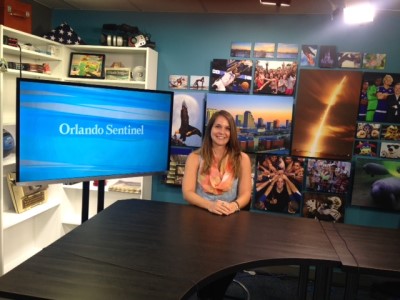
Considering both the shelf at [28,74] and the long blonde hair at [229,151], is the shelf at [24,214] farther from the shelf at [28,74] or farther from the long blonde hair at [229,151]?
the long blonde hair at [229,151]

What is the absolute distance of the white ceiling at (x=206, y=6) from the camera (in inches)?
111

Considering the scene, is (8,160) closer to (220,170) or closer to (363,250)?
(220,170)

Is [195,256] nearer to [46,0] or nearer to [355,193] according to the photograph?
[355,193]

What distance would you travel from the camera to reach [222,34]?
131 inches

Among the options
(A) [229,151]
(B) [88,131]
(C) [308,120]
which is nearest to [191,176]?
(A) [229,151]

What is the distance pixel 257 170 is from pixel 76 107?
1882 millimetres

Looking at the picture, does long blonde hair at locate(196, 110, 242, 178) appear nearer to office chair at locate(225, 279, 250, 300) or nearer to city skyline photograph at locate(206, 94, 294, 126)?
city skyline photograph at locate(206, 94, 294, 126)

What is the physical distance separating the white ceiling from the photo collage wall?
0.31 m

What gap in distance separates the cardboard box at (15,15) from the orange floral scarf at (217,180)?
1.90m

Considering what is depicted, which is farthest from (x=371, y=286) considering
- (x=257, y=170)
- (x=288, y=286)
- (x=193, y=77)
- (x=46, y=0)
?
(x=46, y=0)

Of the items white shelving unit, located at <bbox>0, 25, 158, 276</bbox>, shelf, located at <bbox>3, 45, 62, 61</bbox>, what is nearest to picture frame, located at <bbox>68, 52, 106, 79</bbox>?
white shelving unit, located at <bbox>0, 25, 158, 276</bbox>

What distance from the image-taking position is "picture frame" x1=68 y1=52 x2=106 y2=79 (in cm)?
Result: 339

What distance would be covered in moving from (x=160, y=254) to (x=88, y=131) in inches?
38.2

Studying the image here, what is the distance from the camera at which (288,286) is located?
312cm
